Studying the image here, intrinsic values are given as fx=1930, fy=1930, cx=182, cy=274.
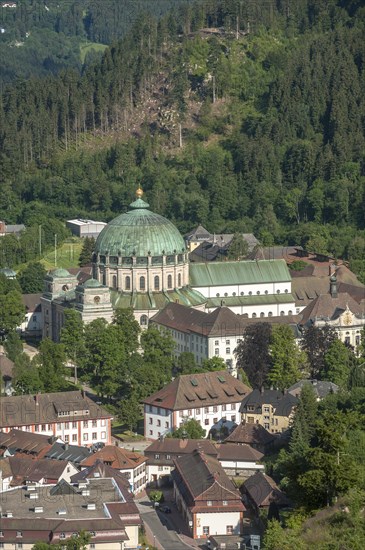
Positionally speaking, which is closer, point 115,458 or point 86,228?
point 115,458

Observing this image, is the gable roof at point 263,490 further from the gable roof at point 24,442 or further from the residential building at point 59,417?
the residential building at point 59,417

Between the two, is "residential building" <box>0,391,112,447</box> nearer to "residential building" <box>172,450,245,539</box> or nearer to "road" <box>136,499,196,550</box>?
"road" <box>136,499,196,550</box>

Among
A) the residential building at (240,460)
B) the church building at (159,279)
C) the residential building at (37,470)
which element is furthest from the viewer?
the church building at (159,279)

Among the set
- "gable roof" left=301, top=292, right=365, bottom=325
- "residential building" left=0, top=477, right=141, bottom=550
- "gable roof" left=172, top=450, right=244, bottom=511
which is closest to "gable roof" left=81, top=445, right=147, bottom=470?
"gable roof" left=172, top=450, right=244, bottom=511

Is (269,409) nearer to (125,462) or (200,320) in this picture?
(125,462)

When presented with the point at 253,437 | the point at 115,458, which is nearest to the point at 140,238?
the point at 253,437

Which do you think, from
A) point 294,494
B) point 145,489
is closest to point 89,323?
point 145,489

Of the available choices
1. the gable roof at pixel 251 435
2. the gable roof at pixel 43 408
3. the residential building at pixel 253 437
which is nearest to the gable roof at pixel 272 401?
the residential building at pixel 253 437
